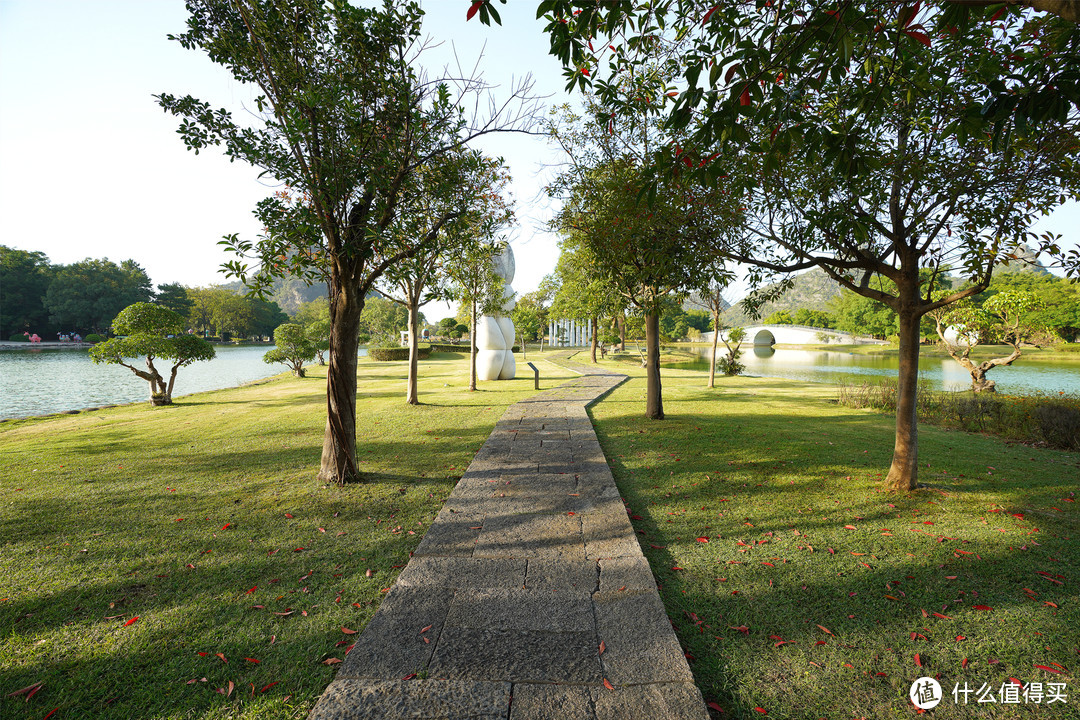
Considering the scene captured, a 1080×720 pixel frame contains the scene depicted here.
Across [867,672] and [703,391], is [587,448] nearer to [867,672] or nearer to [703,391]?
[867,672]

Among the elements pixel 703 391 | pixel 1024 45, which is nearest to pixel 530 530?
pixel 1024 45

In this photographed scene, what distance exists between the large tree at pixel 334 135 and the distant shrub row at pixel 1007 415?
398 inches

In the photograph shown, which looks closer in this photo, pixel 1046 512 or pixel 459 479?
pixel 1046 512

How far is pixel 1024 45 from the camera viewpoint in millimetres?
3758

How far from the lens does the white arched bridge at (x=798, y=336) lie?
179 feet

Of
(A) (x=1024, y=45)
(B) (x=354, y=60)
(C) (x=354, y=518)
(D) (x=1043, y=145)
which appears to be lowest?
(C) (x=354, y=518)

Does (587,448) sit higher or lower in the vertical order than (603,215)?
lower

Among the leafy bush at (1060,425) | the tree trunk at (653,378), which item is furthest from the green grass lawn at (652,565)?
the tree trunk at (653,378)

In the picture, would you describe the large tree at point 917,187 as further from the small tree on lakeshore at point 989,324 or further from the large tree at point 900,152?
the small tree on lakeshore at point 989,324

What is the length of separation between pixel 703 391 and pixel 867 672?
478 inches

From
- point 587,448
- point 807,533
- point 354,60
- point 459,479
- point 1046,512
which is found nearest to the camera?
point 807,533

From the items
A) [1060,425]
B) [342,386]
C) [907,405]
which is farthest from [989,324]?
[342,386]

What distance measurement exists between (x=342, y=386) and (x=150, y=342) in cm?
983

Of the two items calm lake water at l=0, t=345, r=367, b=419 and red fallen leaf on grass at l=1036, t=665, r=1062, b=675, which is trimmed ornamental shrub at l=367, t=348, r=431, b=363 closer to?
calm lake water at l=0, t=345, r=367, b=419
